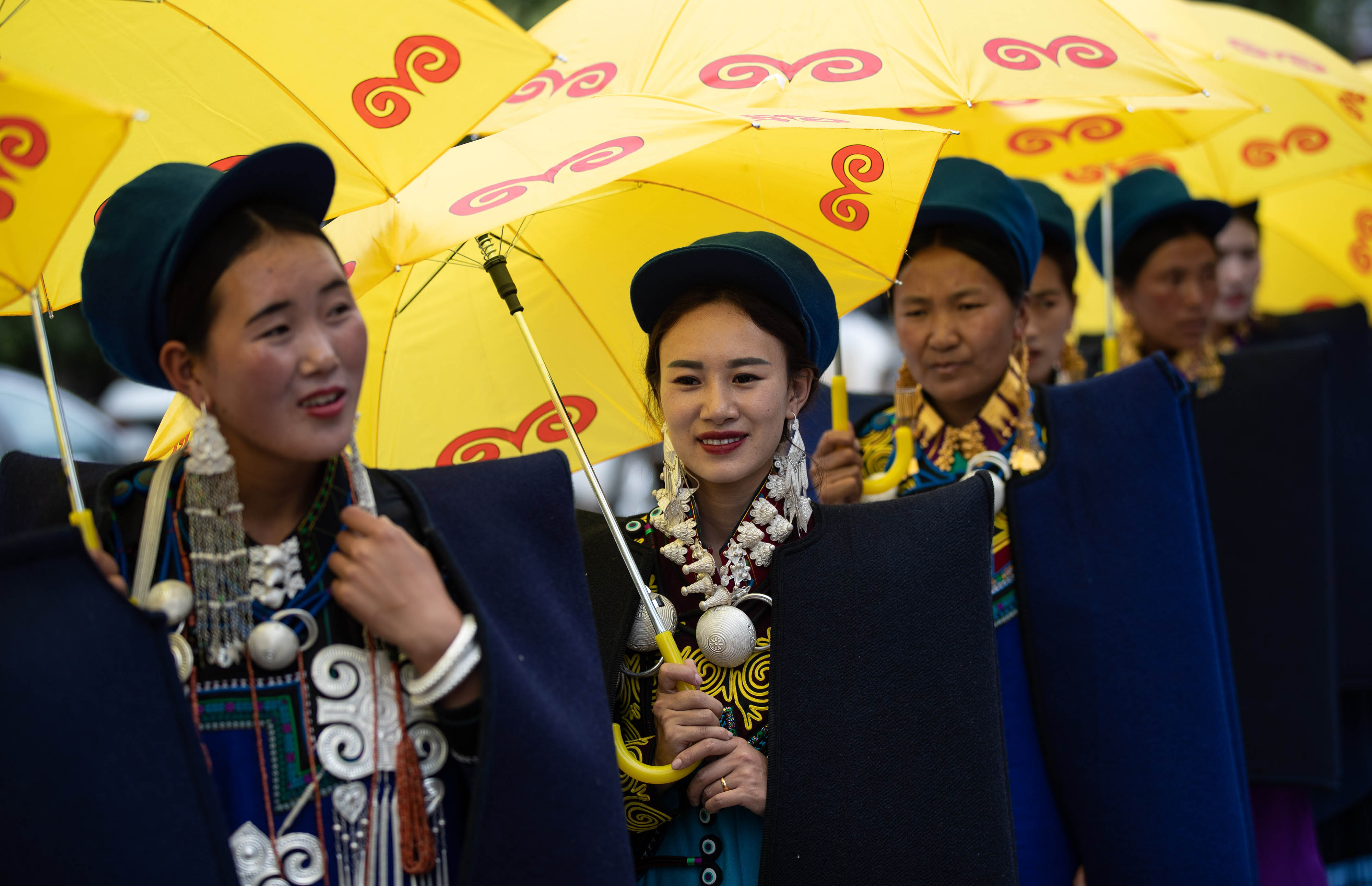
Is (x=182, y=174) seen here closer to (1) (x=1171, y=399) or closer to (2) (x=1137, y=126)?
(1) (x=1171, y=399)

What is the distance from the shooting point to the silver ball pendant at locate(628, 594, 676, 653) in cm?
244

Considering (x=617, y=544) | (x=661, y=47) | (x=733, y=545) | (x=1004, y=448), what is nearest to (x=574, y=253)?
(x=661, y=47)

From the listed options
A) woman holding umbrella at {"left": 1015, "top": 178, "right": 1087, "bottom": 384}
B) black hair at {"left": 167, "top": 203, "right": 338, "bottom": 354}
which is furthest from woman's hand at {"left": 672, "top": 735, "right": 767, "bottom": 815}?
woman holding umbrella at {"left": 1015, "top": 178, "right": 1087, "bottom": 384}

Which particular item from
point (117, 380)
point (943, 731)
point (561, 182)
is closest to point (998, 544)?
point (943, 731)

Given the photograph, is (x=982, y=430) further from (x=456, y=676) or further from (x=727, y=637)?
(x=456, y=676)

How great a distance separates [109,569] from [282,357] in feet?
1.22

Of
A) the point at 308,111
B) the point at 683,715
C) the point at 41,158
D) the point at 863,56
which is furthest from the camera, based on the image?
the point at 863,56

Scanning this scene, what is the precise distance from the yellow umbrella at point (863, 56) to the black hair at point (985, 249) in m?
0.42

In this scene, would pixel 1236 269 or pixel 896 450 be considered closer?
pixel 896 450

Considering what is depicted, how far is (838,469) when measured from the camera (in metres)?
3.07

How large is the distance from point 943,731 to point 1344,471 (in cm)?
294

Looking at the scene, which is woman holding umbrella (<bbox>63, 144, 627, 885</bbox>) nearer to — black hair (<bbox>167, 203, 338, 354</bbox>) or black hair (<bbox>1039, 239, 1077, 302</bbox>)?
black hair (<bbox>167, 203, 338, 354</bbox>)

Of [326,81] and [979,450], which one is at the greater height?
[326,81]

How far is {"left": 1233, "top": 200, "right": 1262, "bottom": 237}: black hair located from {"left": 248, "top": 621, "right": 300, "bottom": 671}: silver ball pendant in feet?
14.3
